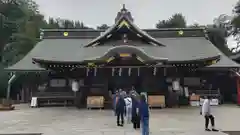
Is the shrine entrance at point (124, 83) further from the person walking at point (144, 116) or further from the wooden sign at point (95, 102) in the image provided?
the person walking at point (144, 116)

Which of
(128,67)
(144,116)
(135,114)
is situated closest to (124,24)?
(128,67)

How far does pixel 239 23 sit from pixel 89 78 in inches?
1052

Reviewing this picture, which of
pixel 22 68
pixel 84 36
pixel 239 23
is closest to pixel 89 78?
pixel 22 68

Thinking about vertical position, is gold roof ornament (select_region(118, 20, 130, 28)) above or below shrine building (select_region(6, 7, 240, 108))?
above

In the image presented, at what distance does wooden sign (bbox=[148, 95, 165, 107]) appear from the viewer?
18609 mm

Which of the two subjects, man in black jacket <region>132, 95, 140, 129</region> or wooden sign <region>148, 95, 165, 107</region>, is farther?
wooden sign <region>148, 95, 165, 107</region>

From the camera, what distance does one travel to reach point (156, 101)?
18.7 m

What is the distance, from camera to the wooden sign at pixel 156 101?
1861cm

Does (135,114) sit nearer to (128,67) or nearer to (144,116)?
(144,116)

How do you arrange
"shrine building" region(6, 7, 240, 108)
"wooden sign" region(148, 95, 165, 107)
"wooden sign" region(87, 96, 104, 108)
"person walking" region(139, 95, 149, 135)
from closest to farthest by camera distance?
"person walking" region(139, 95, 149, 135), "wooden sign" region(148, 95, 165, 107), "wooden sign" region(87, 96, 104, 108), "shrine building" region(6, 7, 240, 108)

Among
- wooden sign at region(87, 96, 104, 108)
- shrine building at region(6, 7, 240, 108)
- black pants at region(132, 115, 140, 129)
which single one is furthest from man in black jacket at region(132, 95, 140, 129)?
Answer: wooden sign at region(87, 96, 104, 108)

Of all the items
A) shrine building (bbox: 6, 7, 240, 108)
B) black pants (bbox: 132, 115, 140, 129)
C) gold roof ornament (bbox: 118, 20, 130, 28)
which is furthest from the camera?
gold roof ornament (bbox: 118, 20, 130, 28)

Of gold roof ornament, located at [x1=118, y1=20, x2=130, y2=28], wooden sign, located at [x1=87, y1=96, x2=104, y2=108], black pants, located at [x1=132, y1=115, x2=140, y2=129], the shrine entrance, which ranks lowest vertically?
black pants, located at [x1=132, y1=115, x2=140, y2=129]

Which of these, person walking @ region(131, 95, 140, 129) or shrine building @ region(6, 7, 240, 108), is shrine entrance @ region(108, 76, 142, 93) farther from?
person walking @ region(131, 95, 140, 129)
